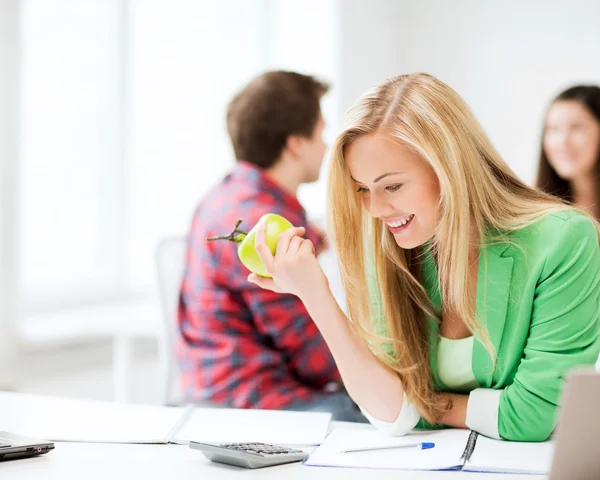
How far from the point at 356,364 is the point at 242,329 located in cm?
78

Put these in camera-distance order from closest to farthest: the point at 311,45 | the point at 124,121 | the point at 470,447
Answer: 1. the point at 470,447
2. the point at 124,121
3. the point at 311,45

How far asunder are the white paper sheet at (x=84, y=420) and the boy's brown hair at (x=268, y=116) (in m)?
1.00

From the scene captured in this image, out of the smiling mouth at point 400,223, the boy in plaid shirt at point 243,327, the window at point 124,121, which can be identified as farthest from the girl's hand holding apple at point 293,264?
the window at point 124,121

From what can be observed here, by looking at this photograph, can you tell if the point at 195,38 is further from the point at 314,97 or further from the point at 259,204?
the point at 259,204

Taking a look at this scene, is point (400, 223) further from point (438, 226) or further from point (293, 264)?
point (293, 264)

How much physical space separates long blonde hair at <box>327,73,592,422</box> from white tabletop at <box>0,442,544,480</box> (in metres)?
0.30

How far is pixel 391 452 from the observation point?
112 centimetres

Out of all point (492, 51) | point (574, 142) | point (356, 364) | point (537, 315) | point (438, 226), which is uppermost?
point (492, 51)

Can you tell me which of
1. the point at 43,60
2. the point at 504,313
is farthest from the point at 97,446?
the point at 43,60

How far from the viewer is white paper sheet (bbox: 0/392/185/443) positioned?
3.94 feet

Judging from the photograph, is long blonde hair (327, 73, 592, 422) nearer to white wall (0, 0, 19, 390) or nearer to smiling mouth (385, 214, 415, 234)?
smiling mouth (385, 214, 415, 234)

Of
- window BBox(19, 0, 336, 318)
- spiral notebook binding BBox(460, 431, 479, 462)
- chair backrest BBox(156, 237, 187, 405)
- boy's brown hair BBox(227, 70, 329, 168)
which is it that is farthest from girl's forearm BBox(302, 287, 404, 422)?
window BBox(19, 0, 336, 318)

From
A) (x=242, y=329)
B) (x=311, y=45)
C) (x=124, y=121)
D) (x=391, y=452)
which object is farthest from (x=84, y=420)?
(x=311, y=45)

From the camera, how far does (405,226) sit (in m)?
1.30
